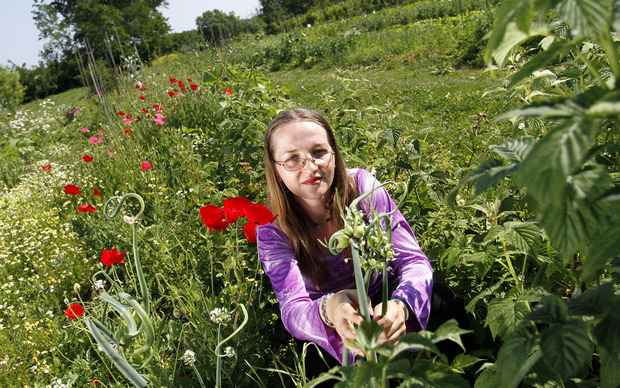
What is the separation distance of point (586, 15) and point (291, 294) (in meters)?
1.31

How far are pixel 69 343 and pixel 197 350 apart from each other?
102 centimetres

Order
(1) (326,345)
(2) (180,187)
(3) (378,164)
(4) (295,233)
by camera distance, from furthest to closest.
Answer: (2) (180,187) → (3) (378,164) → (4) (295,233) → (1) (326,345)

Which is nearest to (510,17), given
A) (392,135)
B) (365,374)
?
(365,374)

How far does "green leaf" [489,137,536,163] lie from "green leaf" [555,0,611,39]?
20 centimetres

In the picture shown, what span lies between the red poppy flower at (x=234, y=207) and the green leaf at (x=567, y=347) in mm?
971

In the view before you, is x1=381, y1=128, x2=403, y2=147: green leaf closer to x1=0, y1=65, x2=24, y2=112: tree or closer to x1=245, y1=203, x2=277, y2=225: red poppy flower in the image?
x1=245, y1=203, x2=277, y2=225: red poppy flower

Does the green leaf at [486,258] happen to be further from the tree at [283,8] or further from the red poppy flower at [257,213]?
the tree at [283,8]

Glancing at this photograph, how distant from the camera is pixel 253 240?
146 cm

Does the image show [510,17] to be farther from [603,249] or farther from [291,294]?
[291,294]

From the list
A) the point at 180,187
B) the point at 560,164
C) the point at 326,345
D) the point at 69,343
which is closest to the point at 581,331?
the point at 560,164

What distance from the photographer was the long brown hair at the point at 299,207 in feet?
5.49

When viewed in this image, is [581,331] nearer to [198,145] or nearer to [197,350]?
[197,350]

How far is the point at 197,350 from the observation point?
61.0 inches

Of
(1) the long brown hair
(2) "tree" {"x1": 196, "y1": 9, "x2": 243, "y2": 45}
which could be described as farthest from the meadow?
(2) "tree" {"x1": 196, "y1": 9, "x2": 243, "y2": 45}
